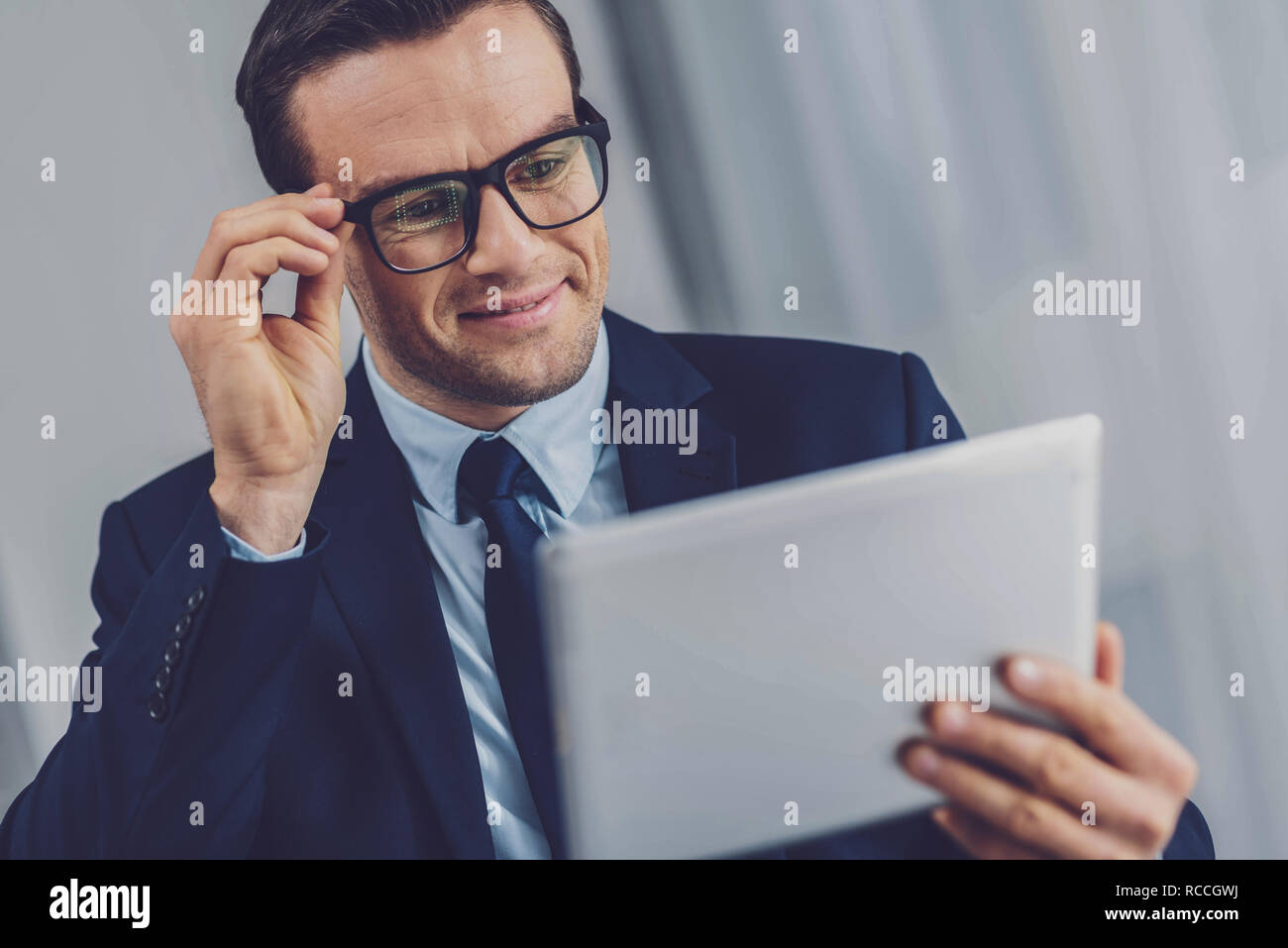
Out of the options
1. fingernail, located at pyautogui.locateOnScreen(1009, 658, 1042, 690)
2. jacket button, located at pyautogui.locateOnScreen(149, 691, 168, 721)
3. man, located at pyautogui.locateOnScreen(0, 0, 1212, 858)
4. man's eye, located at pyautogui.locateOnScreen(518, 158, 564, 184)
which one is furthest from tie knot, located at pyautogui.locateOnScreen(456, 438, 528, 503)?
fingernail, located at pyautogui.locateOnScreen(1009, 658, 1042, 690)

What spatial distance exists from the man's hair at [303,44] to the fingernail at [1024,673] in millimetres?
1027

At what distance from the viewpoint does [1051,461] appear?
2.88 ft

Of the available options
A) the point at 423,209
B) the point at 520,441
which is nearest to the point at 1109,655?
the point at 520,441

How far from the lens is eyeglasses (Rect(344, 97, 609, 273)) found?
4.26ft

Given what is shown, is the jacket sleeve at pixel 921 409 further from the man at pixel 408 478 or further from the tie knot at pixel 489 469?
the tie knot at pixel 489 469

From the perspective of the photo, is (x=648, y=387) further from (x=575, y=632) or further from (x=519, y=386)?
(x=575, y=632)

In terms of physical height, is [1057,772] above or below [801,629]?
below

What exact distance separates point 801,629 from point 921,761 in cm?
20

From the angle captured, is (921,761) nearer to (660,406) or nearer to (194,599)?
(660,406)

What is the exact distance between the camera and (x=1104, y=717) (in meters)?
0.99
